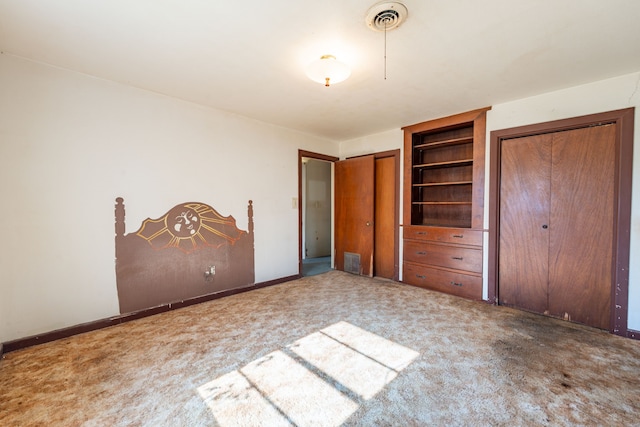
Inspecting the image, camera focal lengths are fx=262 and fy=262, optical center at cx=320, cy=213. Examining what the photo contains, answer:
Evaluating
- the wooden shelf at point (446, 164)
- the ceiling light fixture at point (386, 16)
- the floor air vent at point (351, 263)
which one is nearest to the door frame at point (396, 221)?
the wooden shelf at point (446, 164)

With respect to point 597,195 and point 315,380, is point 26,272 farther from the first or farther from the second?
point 597,195

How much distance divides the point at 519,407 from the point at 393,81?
2.68 m

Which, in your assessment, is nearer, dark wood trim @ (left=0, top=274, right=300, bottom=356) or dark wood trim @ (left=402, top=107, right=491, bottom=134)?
dark wood trim @ (left=0, top=274, right=300, bottom=356)

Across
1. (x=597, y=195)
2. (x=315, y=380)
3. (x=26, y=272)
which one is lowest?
(x=315, y=380)

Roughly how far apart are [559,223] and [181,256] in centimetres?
421

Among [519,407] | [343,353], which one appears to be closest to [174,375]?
[343,353]

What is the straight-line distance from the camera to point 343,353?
2102 millimetres

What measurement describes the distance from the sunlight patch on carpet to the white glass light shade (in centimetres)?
221

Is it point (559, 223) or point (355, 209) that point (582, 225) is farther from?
point (355, 209)

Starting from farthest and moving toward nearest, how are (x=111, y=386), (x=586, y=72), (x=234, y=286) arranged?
1. (x=234, y=286)
2. (x=586, y=72)
3. (x=111, y=386)

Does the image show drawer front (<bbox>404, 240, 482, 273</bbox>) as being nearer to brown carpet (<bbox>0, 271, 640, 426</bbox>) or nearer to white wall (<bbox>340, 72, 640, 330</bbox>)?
white wall (<bbox>340, 72, 640, 330</bbox>)

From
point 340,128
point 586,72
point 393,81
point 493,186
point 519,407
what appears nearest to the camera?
point 519,407

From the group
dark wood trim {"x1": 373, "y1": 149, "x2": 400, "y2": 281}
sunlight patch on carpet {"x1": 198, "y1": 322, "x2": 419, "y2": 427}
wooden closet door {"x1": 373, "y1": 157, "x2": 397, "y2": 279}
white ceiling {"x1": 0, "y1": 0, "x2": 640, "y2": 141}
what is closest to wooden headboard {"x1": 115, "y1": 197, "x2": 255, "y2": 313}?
white ceiling {"x1": 0, "y1": 0, "x2": 640, "y2": 141}

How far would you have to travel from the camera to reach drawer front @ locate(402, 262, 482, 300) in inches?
132
